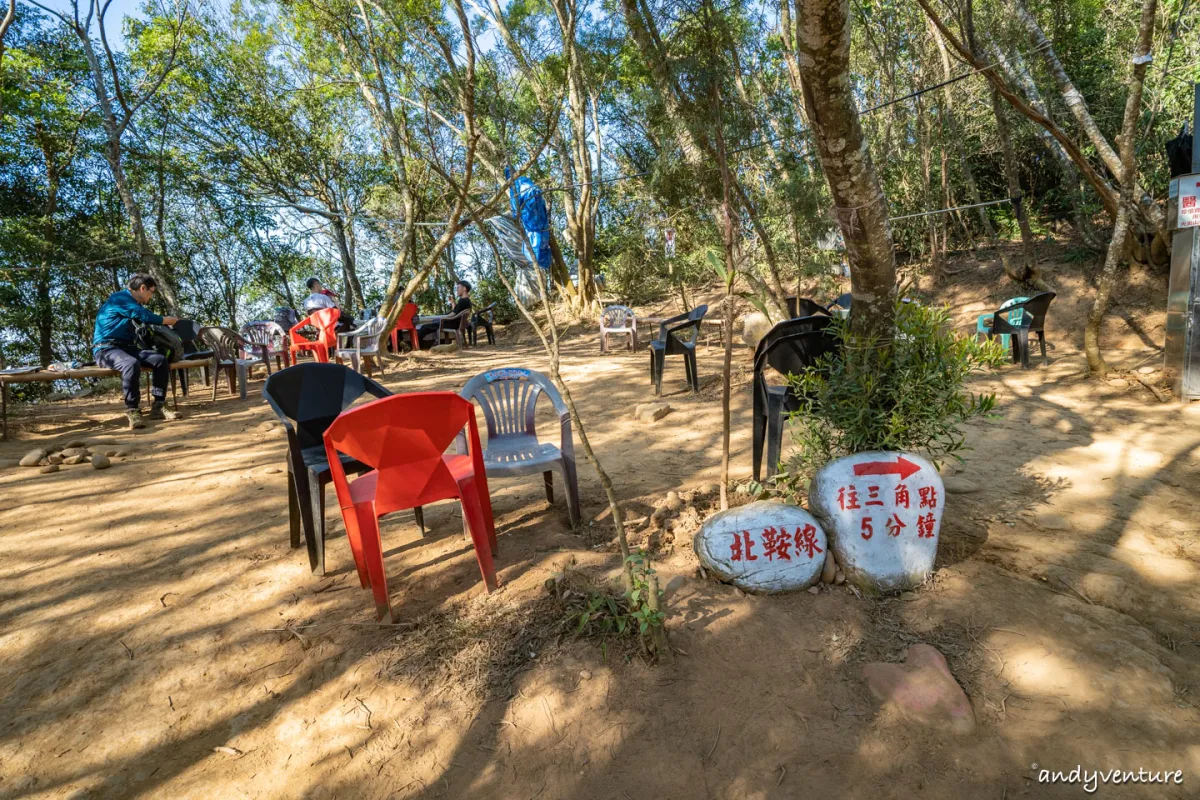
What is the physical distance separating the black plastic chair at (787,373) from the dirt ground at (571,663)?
50 centimetres

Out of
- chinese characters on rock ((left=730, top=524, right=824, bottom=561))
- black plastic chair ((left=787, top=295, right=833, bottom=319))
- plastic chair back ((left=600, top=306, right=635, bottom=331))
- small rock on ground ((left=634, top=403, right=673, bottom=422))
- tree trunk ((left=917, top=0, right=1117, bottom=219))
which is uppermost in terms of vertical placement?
tree trunk ((left=917, top=0, right=1117, bottom=219))

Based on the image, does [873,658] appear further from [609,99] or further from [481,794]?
[609,99]

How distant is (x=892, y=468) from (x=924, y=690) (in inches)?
31.6

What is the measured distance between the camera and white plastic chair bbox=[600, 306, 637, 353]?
9383mm

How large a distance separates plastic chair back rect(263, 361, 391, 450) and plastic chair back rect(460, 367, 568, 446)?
53 cm

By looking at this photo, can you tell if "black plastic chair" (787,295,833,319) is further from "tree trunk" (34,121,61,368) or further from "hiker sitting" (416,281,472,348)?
"tree trunk" (34,121,61,368)

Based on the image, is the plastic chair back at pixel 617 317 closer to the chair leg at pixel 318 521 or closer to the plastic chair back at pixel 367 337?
the plastic chair back at pixel 367 337

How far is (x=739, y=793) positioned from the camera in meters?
1.52

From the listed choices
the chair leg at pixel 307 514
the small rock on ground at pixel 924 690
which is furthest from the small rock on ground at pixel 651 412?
the small rock on ground at pixel 924 690

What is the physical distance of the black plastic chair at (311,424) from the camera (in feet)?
8.55

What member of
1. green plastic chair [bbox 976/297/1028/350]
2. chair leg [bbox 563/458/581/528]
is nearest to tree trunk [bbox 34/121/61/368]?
chair leg [bbox 563/458/581/528]

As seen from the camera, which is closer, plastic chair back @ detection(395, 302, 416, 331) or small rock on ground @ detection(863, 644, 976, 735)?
small rock on ground @ detection(863, 644, 976, 735)

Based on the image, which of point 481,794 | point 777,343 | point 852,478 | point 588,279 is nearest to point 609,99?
point 588,279

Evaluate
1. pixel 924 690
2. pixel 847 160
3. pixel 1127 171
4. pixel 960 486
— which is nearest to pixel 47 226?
pixel 847 160
